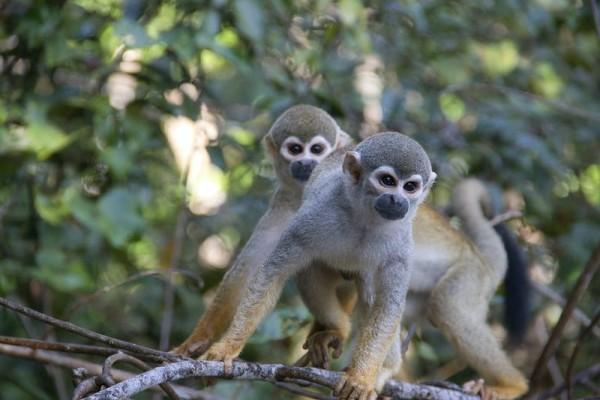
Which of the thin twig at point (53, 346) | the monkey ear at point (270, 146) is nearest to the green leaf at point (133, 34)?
the monkey ear at point (270, 146)

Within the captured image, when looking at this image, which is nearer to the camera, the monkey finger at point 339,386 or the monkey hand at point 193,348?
the monkey finger at point 339,386

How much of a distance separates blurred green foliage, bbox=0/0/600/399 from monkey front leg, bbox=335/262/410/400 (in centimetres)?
83

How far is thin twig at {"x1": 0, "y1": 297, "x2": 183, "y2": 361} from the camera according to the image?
2.22 metres

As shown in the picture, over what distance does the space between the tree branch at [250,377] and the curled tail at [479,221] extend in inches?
45.5

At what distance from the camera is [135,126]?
13.8 feet

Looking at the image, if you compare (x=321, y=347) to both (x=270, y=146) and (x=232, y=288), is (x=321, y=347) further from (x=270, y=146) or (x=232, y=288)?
(x=270, y=146)

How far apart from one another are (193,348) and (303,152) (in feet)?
3.66

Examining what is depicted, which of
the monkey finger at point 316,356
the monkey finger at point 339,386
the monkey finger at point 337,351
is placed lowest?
the monkey finger at point 337,351

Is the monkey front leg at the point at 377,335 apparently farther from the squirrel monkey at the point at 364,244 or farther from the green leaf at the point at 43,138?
the green leaf at the point at 43,138

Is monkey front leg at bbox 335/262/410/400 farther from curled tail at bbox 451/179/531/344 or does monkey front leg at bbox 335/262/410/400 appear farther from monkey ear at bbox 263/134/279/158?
curled tail at bbox 451/179/531/344

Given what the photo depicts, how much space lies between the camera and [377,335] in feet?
10.3

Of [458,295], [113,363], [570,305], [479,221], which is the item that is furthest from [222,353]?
[479,221]

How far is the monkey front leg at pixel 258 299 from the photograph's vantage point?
→ 9.96ft

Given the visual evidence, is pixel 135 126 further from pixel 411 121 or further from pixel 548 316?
pixel 548 316
